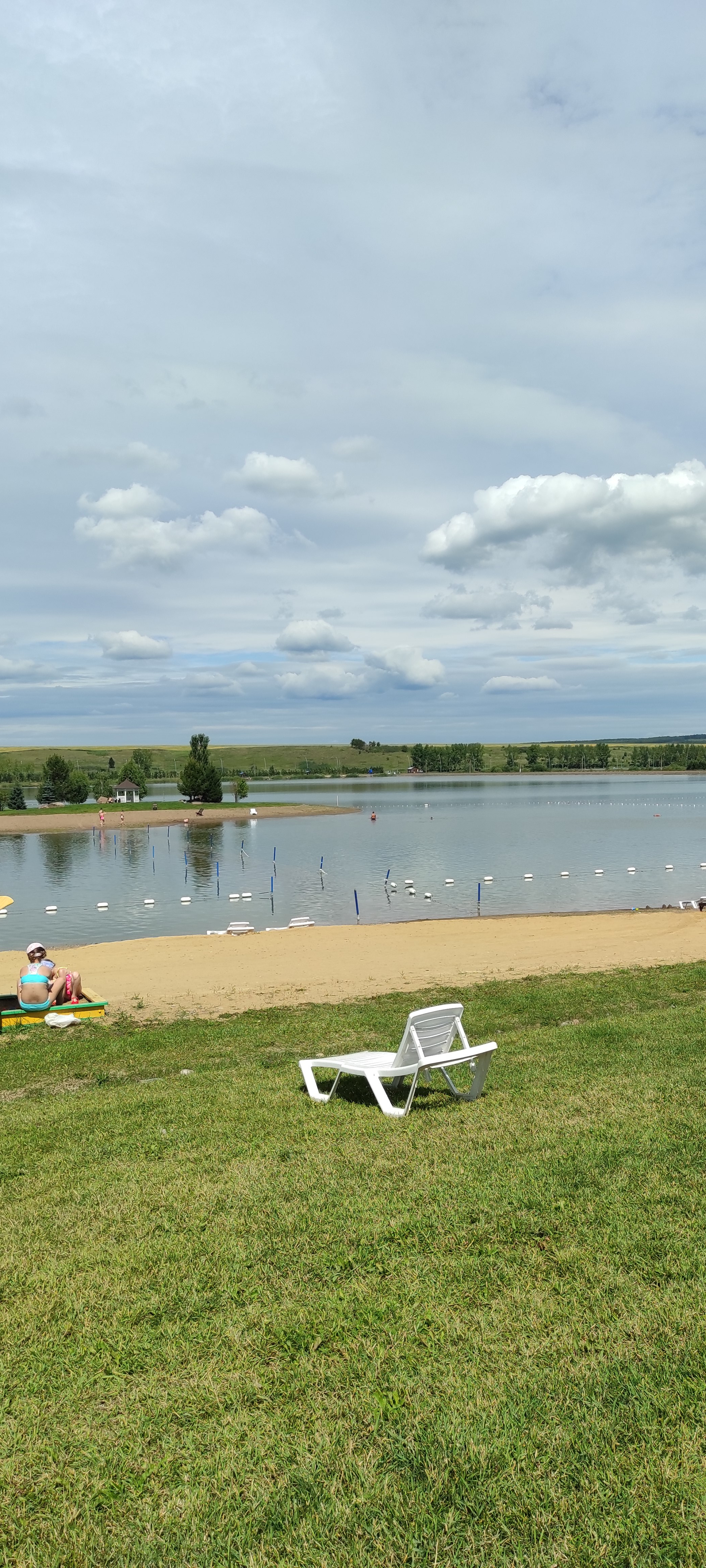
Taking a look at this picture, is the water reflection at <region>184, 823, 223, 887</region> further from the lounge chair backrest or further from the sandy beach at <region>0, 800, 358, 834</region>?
the lounge chair backrest

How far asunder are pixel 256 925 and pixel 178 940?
17.2 feet

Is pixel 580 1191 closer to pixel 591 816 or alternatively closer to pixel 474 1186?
pixel 474 1186

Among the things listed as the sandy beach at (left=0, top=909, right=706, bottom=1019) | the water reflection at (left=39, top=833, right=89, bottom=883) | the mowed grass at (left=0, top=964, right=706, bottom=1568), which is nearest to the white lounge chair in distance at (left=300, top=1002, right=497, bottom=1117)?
the mowed grass at (left=0, top=964, right=706, bottom=1568)

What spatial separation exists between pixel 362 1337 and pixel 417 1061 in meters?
3.36

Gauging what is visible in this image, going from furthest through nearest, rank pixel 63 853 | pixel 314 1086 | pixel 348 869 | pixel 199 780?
pixel 199 780 < pixel 63 853 < pixel 348 869 < pixel 314 1086

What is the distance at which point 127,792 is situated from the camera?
12450cm

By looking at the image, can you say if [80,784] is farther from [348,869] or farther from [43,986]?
[43,986]

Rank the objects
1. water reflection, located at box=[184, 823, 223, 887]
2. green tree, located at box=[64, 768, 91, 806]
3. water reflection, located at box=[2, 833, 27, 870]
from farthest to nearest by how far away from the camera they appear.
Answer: green tree, located at box=[64, 768, 91, 806] < water reflection, located at box=[2, 833, 27, 870] < water reflection, located at box=[184, 823, 223, 887]

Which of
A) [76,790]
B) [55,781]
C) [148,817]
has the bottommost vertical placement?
[148,817]

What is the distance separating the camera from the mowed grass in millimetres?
2848

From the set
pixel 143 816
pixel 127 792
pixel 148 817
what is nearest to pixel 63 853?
pixel 148 817

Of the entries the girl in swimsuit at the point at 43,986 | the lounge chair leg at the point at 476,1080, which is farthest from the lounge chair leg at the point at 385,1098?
the girl in swimsuit at the point at 43,986

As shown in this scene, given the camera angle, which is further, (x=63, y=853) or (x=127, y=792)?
(x=127, y=792)

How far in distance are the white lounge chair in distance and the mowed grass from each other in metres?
0.23
